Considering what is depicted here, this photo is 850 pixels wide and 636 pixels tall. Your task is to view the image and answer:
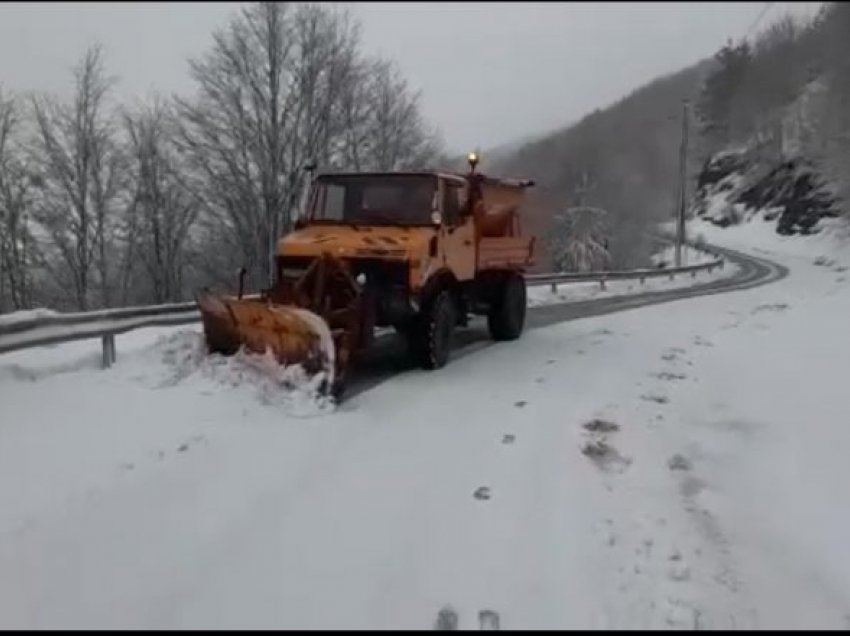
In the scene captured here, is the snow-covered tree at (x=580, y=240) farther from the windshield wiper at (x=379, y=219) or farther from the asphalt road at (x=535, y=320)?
the windshield wiper at (x=379, y=219)

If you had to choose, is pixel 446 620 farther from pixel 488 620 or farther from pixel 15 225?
pixel 15 225

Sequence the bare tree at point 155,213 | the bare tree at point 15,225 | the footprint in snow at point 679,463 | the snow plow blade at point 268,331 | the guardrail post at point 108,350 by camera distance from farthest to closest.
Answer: the bare tree at point 155,213, the bare tree at point 15,225, the guardrail post at point 108,350, the snow plow blade at point 268,331, the footprint in snow at point 679,463

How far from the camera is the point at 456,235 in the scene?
1100 cm

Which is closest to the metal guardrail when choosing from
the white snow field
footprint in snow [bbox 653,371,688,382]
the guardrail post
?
the guardrail post

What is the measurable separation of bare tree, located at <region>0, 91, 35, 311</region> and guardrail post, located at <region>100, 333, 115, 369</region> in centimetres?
2916

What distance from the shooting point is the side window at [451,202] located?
10727 millimetres

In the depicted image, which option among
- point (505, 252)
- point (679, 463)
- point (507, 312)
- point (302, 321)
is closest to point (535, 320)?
point (507, 312)

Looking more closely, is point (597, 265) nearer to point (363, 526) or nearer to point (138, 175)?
point (138, 175)

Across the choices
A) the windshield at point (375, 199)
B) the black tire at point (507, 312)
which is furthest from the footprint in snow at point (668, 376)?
the black tire at point (507, 312)

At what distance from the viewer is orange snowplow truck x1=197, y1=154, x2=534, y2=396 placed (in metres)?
8.66

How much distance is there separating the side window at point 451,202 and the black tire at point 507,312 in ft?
8.17

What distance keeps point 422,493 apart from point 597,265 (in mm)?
44066

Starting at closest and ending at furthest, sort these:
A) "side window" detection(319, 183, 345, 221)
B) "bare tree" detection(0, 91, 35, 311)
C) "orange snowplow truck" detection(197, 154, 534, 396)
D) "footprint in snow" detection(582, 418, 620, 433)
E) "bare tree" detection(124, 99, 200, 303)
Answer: "footprint in snow" detection(582, 418, 620, 433) < "orange snowplow truck" detection(197, 154, 534, 396) < "side window" detection(319, 183, 345, 221) < "bare tree" detection(0, 91, 35, 311) < "bare tree" detection(124, 99, 200, 303)

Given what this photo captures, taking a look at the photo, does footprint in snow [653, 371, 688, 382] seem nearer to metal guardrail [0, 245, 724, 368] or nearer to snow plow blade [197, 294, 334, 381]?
snow plow blade [197, 294, 334, 381]
